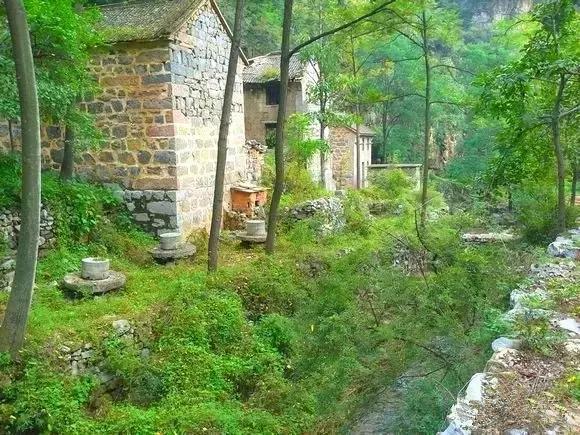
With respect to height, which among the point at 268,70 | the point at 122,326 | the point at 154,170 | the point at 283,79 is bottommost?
the point at 122,326

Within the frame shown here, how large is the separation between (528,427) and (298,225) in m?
10.2

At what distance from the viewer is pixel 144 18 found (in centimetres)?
1177

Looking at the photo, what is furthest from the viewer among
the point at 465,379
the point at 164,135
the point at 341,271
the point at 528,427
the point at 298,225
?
the point at 298,225

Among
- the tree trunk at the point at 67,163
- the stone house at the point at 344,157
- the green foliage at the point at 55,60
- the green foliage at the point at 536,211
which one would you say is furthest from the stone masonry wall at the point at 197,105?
the stone house at the point at 344,157

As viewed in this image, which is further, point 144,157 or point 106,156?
point 106,156

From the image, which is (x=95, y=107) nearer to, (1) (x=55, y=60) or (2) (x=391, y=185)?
(1) (x=55, y=60)

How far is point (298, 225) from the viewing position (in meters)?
13.1

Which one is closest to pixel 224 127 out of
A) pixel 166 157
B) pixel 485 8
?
pixel 166 157

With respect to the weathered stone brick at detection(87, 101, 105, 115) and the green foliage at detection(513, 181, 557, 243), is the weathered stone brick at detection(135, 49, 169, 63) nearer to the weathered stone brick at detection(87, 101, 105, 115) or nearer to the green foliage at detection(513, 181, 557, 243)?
the weathered stone brick at detection(87, 101, 105, 115)

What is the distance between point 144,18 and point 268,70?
1361 centimetres

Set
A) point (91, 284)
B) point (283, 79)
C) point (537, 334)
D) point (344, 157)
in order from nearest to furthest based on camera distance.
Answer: point (537, 334) → point (91, 284) → point (283, 79) → point (344, 157)

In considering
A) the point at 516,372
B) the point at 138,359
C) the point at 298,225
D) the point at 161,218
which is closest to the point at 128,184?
the point at 161,218

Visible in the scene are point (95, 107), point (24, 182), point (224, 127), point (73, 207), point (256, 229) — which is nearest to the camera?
point (24, 182)

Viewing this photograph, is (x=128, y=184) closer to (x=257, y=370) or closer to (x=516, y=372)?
(x=257, y=370)
